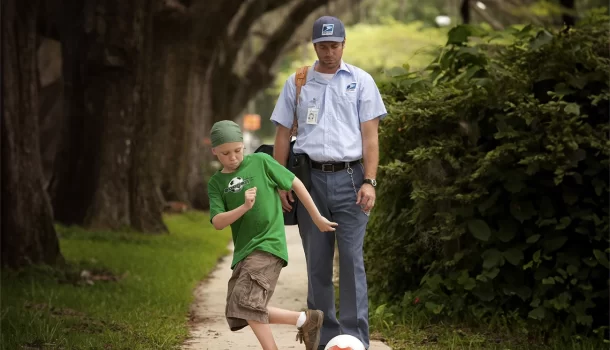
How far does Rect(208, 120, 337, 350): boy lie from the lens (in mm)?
6125

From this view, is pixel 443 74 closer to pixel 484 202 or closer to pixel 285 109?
pixel 484 202

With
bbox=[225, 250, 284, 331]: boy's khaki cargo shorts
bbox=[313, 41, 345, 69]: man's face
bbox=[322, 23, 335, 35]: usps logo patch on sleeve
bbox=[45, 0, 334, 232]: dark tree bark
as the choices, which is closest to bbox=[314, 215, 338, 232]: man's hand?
bbox=[225, 250, 284, 331]: boy's khaki cargo shorts

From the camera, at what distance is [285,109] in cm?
681

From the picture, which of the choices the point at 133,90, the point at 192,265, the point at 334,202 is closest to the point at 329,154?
the point at 334,202

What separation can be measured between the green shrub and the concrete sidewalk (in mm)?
1190

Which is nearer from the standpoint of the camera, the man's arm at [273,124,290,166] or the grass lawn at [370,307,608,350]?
the man's arm at [273,124,290,166]

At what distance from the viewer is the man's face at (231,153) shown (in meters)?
6.09

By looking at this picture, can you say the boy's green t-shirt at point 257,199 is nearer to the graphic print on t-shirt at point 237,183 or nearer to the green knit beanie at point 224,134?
the graphic print on t-shirt at point 237,183

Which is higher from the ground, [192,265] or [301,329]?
[301,329]

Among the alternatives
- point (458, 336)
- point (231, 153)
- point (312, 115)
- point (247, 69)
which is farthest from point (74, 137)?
point (247, 69)

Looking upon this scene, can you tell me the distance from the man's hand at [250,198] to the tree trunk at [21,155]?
593cm

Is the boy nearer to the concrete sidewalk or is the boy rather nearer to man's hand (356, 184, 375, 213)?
man's hand (356, 184, 375, 213)

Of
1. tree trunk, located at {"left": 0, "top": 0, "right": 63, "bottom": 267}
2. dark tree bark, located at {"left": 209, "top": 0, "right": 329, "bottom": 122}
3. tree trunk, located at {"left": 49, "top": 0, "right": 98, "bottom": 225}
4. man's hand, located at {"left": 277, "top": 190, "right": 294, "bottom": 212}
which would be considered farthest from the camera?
dark tree bark, located at {"left": 209, "top": 0, "right": 329, "bottom": 122}

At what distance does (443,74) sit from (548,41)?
48.4 inches
